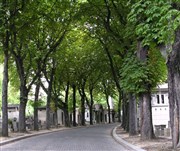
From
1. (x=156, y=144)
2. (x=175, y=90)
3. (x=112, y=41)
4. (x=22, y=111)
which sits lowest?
(x=156, y=144)

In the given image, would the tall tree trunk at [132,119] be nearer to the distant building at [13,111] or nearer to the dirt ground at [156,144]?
the dirt ground at [156,144]

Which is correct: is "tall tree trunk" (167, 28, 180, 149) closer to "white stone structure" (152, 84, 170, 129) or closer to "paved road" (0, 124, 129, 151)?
"paved road" (0, 124, 129, 151)

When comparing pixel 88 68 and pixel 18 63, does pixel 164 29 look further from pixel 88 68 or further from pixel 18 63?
pixel 88 68

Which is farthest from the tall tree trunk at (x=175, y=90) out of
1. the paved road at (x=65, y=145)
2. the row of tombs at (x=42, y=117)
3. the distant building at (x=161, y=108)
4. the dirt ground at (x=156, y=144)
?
the distant building at (x=161, y=108)

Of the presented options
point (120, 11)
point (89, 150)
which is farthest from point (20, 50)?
point (89, 150)

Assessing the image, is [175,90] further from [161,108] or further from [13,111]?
[13,111]

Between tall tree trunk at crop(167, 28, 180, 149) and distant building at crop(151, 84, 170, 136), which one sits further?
distant building at crop(151, 84, 170, 136)

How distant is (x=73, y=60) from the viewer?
4741 cm

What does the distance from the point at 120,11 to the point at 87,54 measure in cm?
2135

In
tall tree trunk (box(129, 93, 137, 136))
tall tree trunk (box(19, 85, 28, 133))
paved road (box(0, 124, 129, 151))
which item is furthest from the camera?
tall tree trunk (box(19, 85, 28, 133))

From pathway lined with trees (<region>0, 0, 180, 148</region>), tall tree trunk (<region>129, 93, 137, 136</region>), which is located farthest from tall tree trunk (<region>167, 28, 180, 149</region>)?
tall tree trunk (<region>129, 93, 137, 136</region>)

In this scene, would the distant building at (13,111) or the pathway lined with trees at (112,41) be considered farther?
the distant building at (13,111)

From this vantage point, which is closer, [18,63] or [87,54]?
[18,63]

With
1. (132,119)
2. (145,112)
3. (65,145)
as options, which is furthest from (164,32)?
(132,119)
